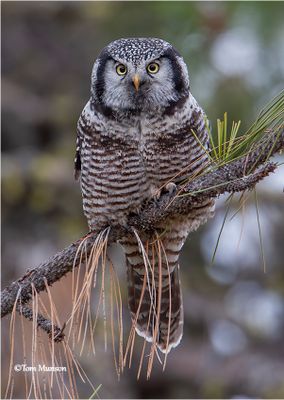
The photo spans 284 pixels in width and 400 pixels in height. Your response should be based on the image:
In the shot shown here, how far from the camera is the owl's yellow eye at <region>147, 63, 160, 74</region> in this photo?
327 cm

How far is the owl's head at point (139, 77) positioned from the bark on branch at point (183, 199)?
441 millimetres

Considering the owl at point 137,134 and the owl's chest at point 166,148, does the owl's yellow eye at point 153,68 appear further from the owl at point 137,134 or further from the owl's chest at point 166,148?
the owl's chest at point 166,148

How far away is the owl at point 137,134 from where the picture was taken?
3.20 m

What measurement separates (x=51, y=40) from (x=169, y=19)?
→ 171cm

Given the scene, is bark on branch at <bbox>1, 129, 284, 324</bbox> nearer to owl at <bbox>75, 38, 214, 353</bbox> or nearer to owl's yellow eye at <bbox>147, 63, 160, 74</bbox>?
owl at <bbox>75, 38, 214, 353</bbox>

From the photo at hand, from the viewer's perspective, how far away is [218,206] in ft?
16.0

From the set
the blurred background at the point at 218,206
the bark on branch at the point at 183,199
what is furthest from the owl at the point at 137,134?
the blurred background at the point at 218,206

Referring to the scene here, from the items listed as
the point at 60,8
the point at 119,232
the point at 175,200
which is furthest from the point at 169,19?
the point at 175,200

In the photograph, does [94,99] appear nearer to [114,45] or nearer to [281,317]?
[114,45]

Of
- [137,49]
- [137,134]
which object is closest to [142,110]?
[137,134]

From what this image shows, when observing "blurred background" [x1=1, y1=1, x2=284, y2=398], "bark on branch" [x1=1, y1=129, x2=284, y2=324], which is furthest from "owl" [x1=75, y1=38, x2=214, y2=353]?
"blurred background" [x1=1, y1=1, x2=284, y2=398]

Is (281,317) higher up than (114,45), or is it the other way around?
(114,45)

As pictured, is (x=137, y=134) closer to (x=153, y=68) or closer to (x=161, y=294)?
(x=153, y=68)

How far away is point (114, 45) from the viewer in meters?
3.32
